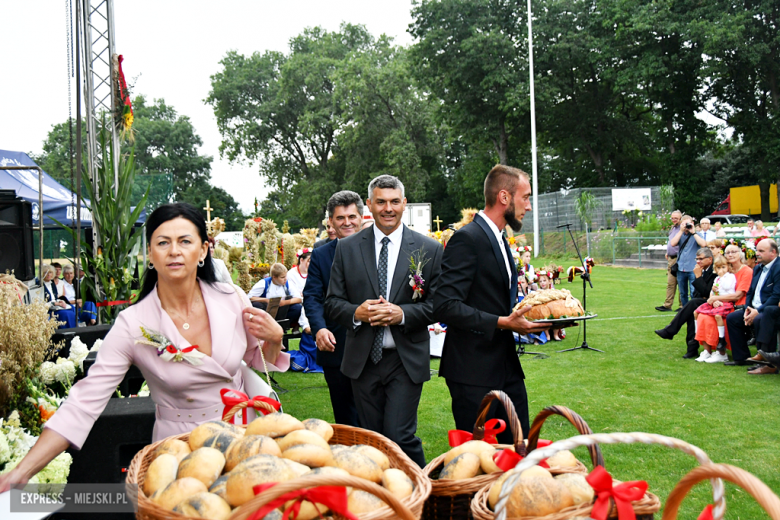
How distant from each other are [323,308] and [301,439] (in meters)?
Answer: 2.89

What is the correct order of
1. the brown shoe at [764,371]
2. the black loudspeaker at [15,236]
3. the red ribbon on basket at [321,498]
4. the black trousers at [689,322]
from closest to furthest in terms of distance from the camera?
the red ribbon on basket at [321,498]
the black loudspeaker at [15,236]
the brown shoe at [764,371]
the black trousers at [689,322]

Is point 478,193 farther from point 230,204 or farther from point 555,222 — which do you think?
point 230,204

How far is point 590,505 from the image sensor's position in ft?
5.22

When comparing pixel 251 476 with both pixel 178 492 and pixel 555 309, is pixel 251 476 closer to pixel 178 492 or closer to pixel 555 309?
pixel 178 492

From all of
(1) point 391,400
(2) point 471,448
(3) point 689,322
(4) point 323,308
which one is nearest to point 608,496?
(2) point 471,448

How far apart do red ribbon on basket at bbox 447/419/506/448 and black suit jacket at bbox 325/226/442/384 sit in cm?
156

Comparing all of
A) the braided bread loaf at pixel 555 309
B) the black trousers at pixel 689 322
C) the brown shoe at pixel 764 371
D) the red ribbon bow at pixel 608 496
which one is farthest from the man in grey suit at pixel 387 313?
the black trousers at pixel 689 322

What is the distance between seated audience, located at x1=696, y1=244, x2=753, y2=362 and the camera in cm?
930

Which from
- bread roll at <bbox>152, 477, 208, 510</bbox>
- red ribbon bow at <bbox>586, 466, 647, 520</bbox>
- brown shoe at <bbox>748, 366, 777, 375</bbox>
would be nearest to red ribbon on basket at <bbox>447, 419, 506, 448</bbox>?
red ribbon bow at <bbox>586, 466, 647, 520</bbox>

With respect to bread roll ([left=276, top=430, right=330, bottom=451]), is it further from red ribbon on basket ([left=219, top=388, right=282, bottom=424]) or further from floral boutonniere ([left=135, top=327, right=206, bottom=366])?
floral boutonniere ([left=135, top=327, right=206, bottom=366])

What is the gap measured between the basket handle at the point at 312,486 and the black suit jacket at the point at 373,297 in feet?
7.77

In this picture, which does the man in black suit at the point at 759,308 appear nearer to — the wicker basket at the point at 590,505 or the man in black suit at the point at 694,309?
the man in black suit at the point at 694,309

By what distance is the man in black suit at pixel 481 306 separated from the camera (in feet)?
11.7

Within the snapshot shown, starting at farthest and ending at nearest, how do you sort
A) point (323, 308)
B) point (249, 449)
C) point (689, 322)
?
point (689, 322), point (323, 308), point (249, 449)
